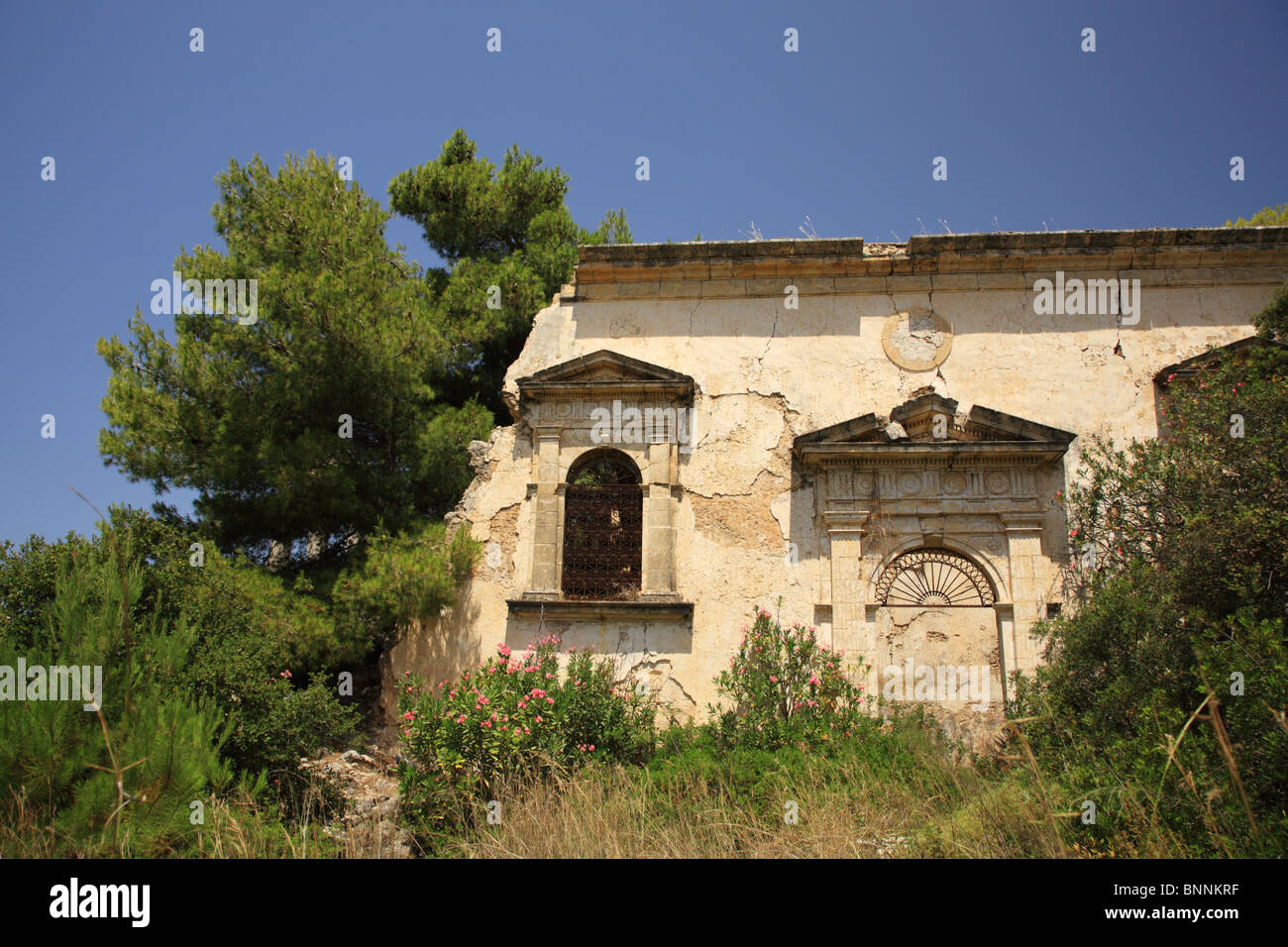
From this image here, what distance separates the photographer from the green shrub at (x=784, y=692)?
27.7 feet

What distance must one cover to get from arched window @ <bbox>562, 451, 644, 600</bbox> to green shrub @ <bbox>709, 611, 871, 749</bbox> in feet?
5.24

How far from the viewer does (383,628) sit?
32.6 ft

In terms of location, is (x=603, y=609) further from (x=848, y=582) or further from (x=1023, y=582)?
(x=1023, y=582)

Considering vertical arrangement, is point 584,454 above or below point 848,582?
above

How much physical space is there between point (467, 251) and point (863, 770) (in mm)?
10581

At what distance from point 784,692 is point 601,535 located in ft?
9.11

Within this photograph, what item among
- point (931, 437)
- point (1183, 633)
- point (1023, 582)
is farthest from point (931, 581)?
point (1183, 633)

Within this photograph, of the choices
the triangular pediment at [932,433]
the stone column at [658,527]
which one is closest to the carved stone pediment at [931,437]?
the triangular pediment at [932,433]

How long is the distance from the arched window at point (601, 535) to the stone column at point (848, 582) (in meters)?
2.09

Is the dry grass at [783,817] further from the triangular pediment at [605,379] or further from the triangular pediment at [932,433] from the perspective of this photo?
the triangular pediment at [605,379]

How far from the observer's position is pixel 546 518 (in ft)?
33.4
